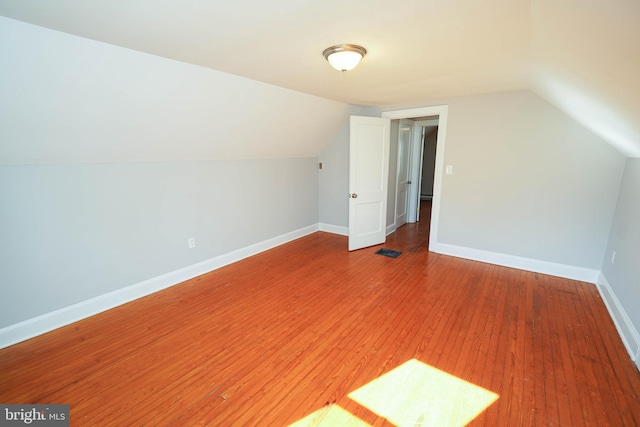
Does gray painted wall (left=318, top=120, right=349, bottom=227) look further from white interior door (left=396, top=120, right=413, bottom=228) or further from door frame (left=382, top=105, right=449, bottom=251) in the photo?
white interior door (left=396, top=120, right=413, bottom=228)

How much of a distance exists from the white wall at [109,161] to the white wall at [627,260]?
11.4 ft

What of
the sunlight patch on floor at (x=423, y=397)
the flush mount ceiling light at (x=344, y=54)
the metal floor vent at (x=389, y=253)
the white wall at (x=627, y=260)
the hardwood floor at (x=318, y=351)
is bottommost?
the sunlight patch on floor at (x=423, y=397)

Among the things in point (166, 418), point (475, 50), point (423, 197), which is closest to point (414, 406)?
point (166, 418)

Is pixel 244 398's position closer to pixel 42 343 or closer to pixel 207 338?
pixel 207 338

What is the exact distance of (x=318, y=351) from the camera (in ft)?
7.23

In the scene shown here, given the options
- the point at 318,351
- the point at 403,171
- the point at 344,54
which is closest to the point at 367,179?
the point at 403,171

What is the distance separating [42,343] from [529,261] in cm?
516

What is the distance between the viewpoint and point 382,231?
4.70m

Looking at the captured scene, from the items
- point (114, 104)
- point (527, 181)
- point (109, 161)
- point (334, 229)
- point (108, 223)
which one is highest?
point (114, 104)

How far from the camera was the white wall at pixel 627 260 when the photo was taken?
224 cm

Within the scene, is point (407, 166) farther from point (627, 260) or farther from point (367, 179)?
point (627, 260)

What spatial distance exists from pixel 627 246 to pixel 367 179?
A: 112 inches

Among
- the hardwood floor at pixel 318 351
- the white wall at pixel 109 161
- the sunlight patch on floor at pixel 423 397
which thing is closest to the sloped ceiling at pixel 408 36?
the white wall at pixel 109 161

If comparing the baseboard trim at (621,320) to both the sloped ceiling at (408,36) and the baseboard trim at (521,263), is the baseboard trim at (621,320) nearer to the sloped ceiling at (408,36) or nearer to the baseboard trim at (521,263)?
the baseboard trim at (521,263)
